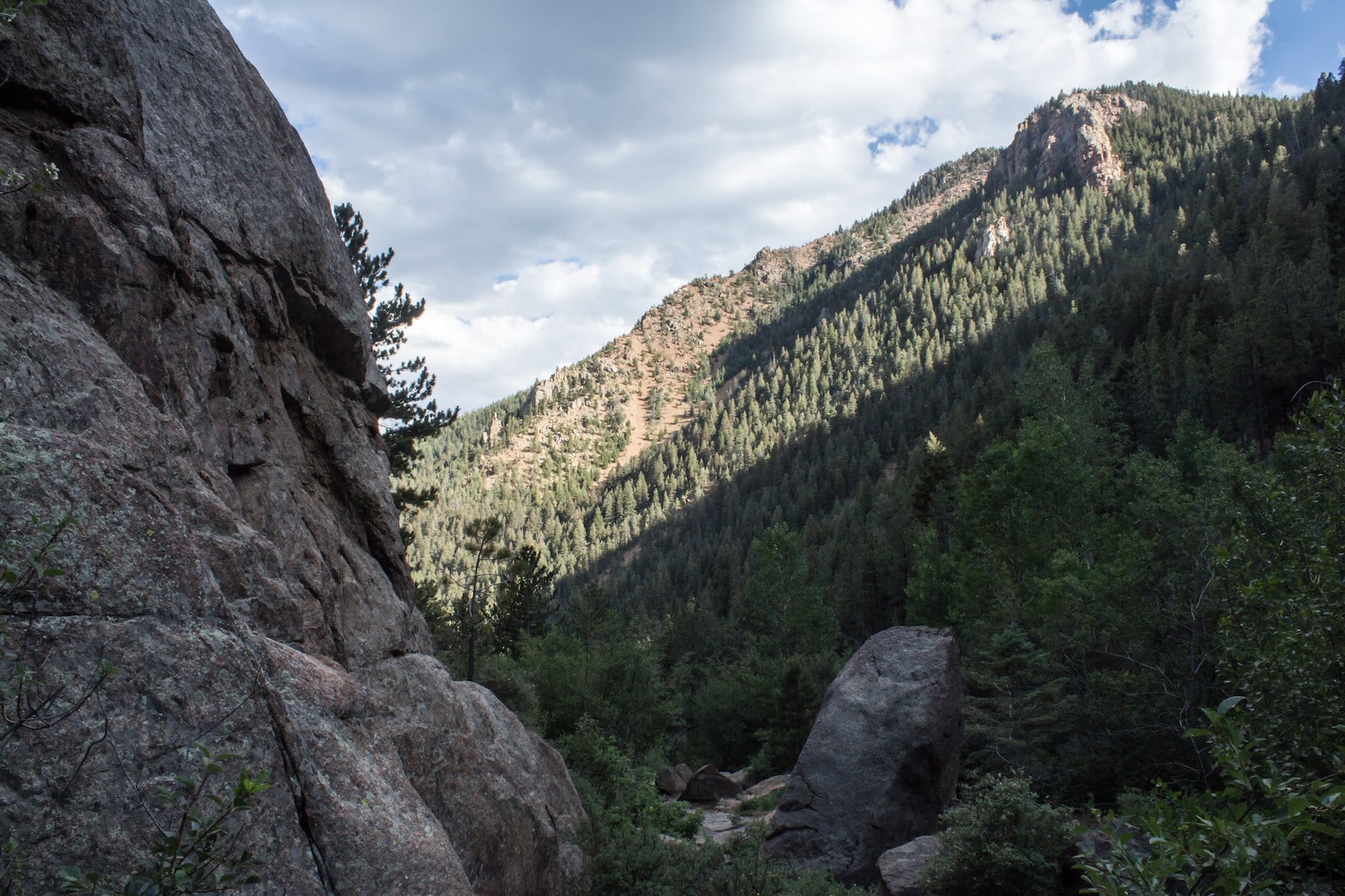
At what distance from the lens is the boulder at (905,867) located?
462 inches

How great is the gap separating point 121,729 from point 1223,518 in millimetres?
20581

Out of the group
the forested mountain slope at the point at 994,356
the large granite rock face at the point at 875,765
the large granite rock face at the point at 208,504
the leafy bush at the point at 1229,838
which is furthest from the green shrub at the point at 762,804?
the forested mountain slope at the point at 994,356

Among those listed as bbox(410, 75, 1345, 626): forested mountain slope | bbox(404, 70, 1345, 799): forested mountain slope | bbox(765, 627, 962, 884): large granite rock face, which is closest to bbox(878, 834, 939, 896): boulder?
bbox(765, 627, 962, 884): large granite rock face

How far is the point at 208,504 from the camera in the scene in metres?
6.47

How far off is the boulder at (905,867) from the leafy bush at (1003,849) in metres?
0.51

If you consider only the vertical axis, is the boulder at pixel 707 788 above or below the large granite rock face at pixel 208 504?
below

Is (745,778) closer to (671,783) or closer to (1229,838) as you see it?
(671,783)

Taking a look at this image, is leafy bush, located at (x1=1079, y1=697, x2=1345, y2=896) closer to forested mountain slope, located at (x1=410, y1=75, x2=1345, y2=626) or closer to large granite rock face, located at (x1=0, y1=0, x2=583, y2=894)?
large granite rock face, located at (x1=0, y1=0, x2=583, y2=894)

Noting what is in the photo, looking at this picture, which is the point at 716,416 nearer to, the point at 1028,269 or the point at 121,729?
the point at 1028,269

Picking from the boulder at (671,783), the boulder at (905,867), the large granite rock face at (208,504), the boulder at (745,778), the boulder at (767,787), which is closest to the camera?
the large granite rock face at (208,504)

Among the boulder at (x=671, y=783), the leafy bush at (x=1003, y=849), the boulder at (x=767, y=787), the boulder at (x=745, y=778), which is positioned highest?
the leafy bush at (x=1003, y=849)

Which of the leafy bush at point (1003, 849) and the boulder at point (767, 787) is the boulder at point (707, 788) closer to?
the boulder at point (767, 787)

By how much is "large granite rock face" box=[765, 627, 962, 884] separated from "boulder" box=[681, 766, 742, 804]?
8.91m

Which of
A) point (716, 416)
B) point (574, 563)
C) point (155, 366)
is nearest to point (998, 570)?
point (155, 366)
